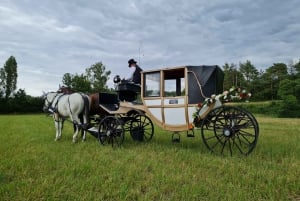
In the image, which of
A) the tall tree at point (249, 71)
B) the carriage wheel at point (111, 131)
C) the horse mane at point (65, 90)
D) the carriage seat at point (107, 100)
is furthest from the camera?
the tall tree at point (249, 71)

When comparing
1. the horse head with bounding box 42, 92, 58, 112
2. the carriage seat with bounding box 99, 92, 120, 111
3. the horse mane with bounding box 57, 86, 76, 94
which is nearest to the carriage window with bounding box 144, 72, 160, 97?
the carriage seat with bounding box 99, 92, 120, 111

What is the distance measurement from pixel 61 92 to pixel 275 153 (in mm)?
7011

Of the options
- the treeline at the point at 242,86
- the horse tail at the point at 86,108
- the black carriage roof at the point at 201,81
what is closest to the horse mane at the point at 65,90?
the horse tail at the point at 86,108

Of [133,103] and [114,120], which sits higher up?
[133,103]

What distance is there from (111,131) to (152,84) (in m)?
1.79

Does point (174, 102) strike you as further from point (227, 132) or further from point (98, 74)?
point (98, 74)

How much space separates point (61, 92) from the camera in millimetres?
8594

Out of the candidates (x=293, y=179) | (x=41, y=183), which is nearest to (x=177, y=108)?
(x=293, y=179)

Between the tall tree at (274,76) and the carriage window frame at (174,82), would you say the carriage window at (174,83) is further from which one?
the tall tree at (274,76)

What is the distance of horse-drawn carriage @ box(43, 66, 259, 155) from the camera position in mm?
5094

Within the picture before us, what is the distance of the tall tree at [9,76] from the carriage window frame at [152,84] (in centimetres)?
5159

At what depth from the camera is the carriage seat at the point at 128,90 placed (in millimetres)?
6691

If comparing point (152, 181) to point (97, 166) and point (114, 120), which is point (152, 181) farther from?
point (114, 120)

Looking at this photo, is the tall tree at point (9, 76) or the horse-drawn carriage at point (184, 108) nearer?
the horse-drawn carriage at point (184, 108)
